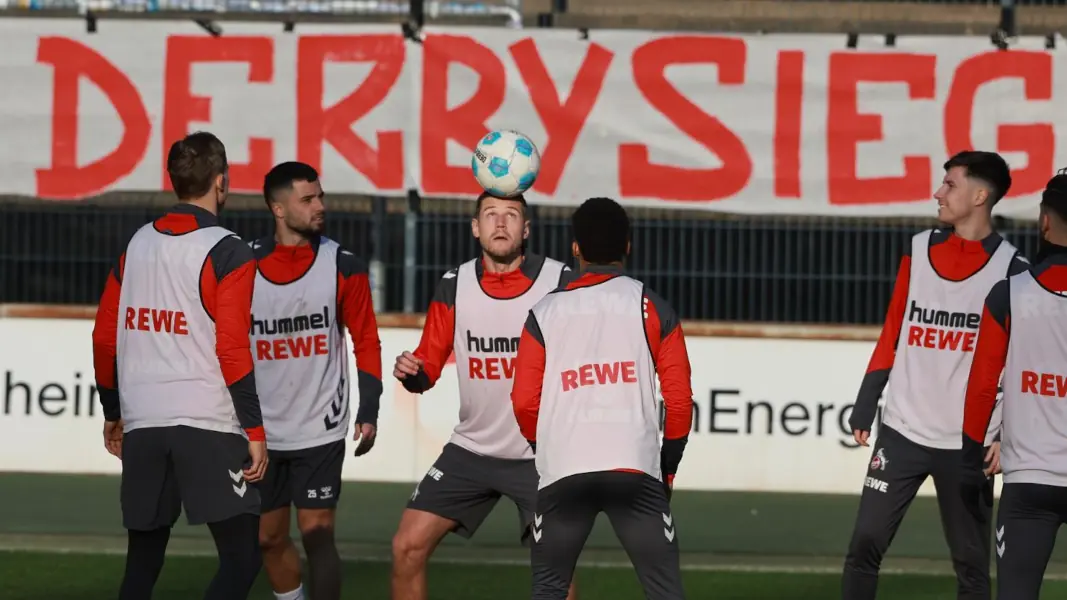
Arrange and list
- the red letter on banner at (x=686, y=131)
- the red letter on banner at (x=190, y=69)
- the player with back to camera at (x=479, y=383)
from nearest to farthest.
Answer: the player with back to camera at (x=479, y=383)
the red letter on banner at (x=686, y=131)
the red letter on banner at (x=190, y=69)

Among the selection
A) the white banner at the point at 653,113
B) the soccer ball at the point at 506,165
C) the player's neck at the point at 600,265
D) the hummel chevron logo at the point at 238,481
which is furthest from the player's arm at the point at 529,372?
the white banner at the point at 653,113

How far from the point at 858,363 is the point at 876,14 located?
299 centimetres

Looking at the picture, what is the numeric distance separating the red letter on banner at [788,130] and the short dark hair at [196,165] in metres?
7.57

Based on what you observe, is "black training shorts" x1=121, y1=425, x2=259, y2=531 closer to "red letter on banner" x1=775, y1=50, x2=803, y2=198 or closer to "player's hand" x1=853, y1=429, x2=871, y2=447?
"player's hand" x1=853, y1=429, x2=871, y2=447

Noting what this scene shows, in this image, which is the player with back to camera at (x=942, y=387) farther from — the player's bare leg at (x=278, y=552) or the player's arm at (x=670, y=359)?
the player's bare leg at (x=278, y=552)

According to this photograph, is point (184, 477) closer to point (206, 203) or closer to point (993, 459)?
point (206, 203)

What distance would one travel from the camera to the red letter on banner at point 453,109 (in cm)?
1327

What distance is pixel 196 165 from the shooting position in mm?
6324

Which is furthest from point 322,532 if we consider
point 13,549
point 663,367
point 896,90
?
point 896,90

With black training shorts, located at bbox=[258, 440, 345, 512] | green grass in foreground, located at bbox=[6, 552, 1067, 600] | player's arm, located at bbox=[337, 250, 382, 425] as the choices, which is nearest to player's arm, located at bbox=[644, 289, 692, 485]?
player's arm, located at bbox=[337, 250, 382, 425]

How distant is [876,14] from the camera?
45.8 ft

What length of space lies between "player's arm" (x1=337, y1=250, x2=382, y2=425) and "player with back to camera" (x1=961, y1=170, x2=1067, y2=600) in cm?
269

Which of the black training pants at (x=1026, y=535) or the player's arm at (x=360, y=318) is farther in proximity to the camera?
the player's arm at (x=360, y=318)

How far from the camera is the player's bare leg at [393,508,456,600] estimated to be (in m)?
7.03
